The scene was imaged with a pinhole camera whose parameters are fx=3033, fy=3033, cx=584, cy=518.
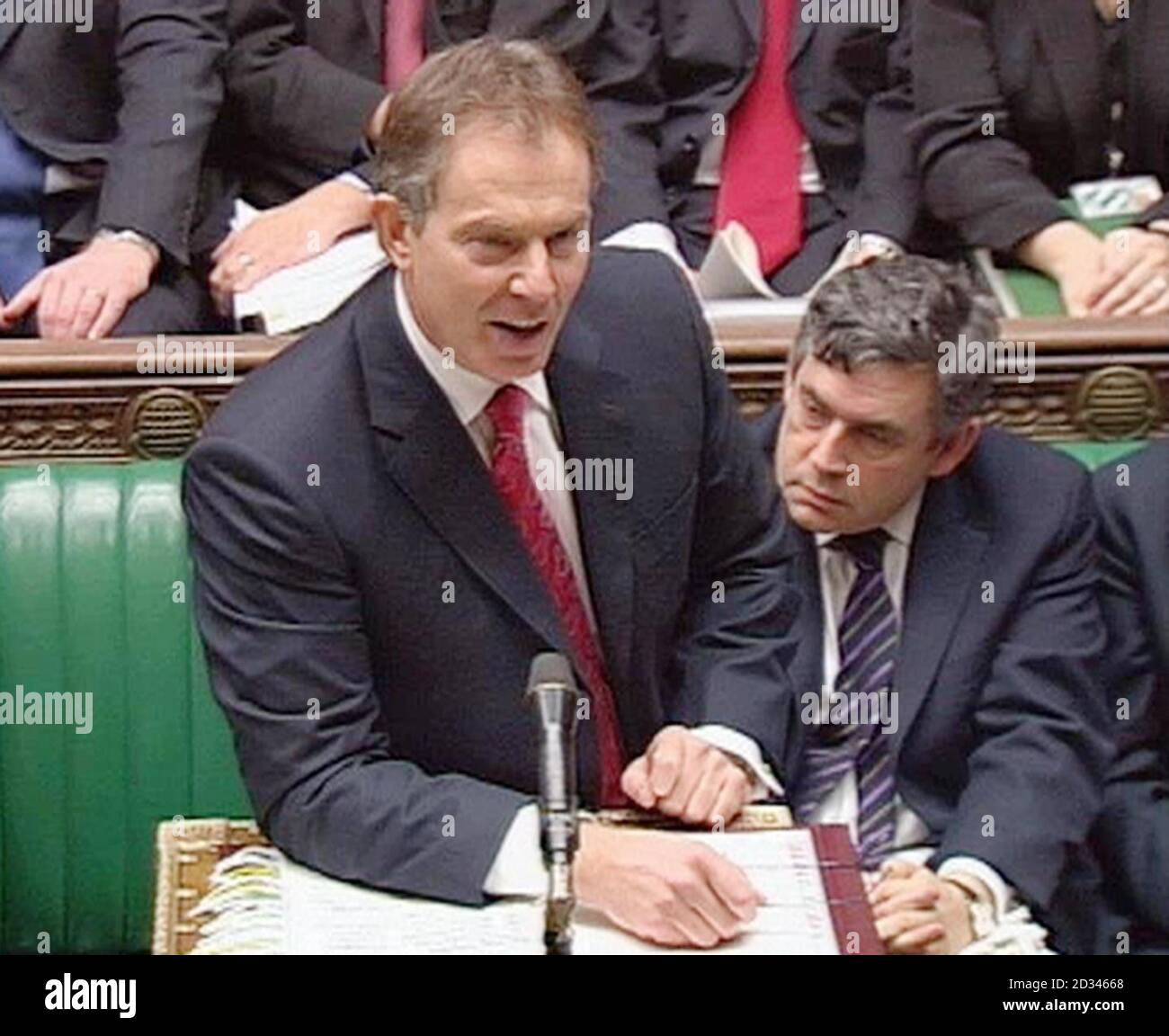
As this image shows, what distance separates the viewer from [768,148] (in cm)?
272

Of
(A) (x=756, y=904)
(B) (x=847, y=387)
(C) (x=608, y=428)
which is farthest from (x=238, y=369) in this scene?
(A) (x=756, y=904)

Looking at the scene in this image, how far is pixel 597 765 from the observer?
2369mm

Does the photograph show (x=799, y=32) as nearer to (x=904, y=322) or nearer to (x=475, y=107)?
(x=904, y=322)

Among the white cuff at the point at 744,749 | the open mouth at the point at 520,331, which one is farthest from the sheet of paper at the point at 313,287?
the white cuff at the point at 744,749

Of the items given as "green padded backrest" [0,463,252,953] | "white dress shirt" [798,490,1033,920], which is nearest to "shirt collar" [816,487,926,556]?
"white dress shirt" [798,490,1033,920]

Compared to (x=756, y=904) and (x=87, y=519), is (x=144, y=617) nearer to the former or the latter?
(x=87, y=519)

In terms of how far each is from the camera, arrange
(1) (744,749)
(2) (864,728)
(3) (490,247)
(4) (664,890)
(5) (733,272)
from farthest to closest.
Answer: (5) (733,272) < (2) (864,728) < (1) (744,749) < (3) (490,247) < (4) (664,890)

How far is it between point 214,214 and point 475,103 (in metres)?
0.58

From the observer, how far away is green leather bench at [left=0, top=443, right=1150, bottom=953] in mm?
2527

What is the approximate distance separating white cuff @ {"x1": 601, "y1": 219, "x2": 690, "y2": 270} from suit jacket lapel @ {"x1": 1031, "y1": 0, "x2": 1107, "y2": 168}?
15.0 inches

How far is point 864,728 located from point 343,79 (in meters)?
0.74

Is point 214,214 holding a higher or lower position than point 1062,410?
higher

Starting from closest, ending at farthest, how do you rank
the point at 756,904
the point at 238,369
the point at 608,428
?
the point at 756,904, the point at 608,428, the point at 238,369

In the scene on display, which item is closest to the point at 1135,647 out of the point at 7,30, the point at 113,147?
the point at 113,147
